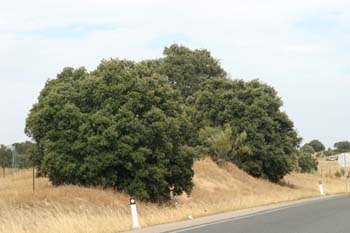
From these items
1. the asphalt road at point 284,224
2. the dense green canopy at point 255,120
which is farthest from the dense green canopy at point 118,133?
the dense green canopy at point 255,120

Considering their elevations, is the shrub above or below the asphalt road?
above

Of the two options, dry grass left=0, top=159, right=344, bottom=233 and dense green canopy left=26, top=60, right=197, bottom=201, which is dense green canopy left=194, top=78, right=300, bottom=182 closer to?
dry grass left=0, top=159, right=344, bottom=233

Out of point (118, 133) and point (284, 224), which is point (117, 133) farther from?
point (284, 224)

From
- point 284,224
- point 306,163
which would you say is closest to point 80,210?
point 284,224

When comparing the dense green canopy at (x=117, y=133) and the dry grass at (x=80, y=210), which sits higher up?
the dense green canopy at (x=117, y=133)

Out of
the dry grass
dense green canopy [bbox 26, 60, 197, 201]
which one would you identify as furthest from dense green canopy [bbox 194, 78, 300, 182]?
dense green canopy [bbox 26, 60, 197, 201]

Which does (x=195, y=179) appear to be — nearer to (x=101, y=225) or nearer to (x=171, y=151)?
(x=171, y=151)

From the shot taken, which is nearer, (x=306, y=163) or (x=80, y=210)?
(x=80, y=210)

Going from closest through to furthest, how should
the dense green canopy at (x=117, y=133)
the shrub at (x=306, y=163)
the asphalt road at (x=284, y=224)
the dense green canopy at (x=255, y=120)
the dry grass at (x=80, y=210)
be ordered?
the asphalt road at (x=284, y=224) → the dry grass at (x=80, y=210) → the dense green canopy at (x=117, y=133) → the dense green canopy at (x=255, y=120) → the shrub at (x=306, y=163)

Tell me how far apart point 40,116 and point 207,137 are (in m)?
22.8

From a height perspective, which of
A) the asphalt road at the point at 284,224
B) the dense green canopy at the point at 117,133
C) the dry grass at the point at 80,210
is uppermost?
the dense green canopy at the point at 117,133

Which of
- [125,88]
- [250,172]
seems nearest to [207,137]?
[250,172]

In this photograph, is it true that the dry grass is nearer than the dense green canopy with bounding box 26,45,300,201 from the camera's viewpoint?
Yes

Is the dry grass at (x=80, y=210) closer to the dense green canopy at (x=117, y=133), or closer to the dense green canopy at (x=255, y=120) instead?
the dense green canopy at (x=117, y=133)
